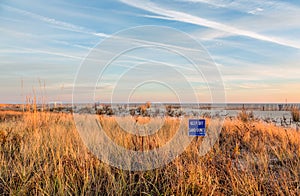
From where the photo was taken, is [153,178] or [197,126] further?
[197,126]

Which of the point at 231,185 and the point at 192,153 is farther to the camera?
the point at 192,153

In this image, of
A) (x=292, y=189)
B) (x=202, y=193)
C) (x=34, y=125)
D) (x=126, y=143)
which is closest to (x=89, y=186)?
(x=202, y=193)

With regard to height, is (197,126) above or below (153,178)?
above

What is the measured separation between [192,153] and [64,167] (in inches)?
81.1

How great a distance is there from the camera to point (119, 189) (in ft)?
10.4

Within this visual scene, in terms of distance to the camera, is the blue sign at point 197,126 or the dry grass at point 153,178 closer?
the dry grass at point 153,178

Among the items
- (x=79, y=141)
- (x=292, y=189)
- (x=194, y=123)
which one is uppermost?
(x=194, y=123)

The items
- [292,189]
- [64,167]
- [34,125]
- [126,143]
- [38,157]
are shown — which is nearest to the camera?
[292,189]

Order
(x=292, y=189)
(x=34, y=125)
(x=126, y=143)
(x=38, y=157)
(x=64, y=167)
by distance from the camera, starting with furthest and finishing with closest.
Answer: (x=34, y=125) → (x=126, y=143) → (x=38, y=157) → (x=64, y=167) → (x=292, y=189)

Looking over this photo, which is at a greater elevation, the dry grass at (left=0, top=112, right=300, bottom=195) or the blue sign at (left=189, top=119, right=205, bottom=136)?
the blue sign at (left=189, top=119, right=205, bottom=136)

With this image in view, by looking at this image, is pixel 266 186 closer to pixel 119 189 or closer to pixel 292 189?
pixel 292 189

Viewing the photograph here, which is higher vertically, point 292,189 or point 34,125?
point 34,125

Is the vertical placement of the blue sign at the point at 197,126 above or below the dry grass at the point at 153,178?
above

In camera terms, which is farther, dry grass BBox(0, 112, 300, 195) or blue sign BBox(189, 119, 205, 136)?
blue sign BBox(189, 119, 205, 136)
